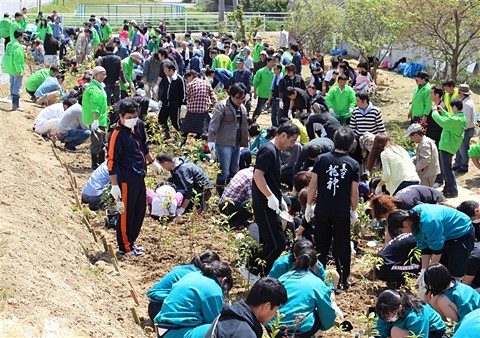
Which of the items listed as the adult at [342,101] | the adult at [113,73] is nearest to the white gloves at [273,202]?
the adult at [342,101]

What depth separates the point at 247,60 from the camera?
20141 millimetres

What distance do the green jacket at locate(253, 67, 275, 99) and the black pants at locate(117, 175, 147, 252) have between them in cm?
810

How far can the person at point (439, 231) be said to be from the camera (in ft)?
22.4

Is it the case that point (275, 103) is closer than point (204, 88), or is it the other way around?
point (204, 88)

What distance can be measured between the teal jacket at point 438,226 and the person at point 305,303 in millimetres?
1368

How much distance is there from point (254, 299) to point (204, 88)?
8.66 m

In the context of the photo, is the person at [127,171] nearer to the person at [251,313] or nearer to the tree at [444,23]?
the person at [251,313]

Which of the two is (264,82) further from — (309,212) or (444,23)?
(309,212)

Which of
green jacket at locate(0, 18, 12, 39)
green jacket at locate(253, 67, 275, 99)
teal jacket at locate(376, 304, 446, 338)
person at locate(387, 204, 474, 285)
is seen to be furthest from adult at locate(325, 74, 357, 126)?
green jacket at locate(0, 18, 12, 39)

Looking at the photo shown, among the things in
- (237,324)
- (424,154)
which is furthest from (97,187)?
(237,324)

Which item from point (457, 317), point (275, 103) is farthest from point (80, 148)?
point (457, 317)

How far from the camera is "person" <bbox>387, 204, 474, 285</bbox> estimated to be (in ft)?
22.4

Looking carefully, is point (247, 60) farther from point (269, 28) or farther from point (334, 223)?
point (269, 28)

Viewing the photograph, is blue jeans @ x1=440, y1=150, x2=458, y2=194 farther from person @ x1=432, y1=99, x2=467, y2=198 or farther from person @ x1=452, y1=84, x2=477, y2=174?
person @ x1=452, y1=84, x2=477, y2=174
